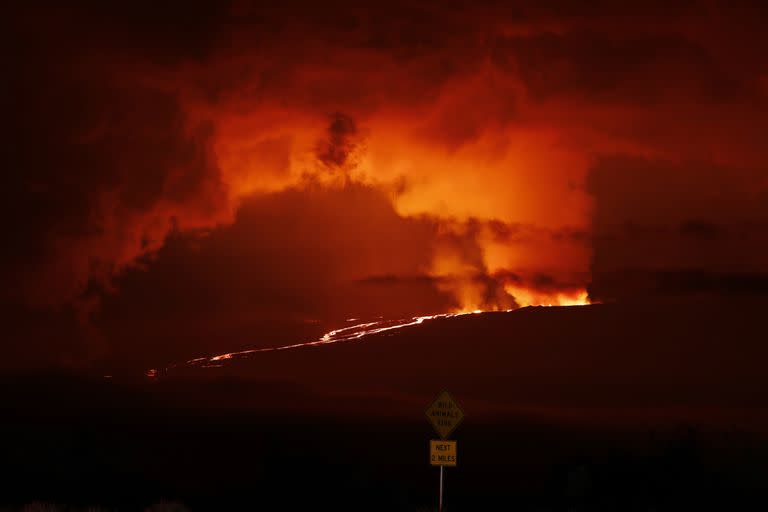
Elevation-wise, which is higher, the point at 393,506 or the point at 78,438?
the point at 78,438

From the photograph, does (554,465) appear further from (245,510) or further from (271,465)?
(245,510)

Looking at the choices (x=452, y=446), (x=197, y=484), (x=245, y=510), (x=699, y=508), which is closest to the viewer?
(x=452, y=446)

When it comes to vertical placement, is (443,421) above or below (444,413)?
below

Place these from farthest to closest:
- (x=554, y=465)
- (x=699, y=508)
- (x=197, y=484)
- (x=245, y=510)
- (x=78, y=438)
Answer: (x=78, y=438), (x=554, y=465), (x=197, y=484), (x=699, y=508), (x=245, y=510)

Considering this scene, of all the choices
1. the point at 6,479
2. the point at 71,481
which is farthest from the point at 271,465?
the point at 6,479

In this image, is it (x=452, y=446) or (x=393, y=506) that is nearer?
(x=452, y=446)

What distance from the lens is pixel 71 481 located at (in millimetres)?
34688

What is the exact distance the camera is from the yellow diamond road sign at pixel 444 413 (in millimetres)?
19828

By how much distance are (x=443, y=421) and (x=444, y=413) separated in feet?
0.50

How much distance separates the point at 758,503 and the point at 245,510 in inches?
558

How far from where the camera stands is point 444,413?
1989 cm

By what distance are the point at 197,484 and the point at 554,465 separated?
13.6 meters

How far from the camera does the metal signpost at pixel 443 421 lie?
65.0ft

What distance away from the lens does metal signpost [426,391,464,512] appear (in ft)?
65.0
